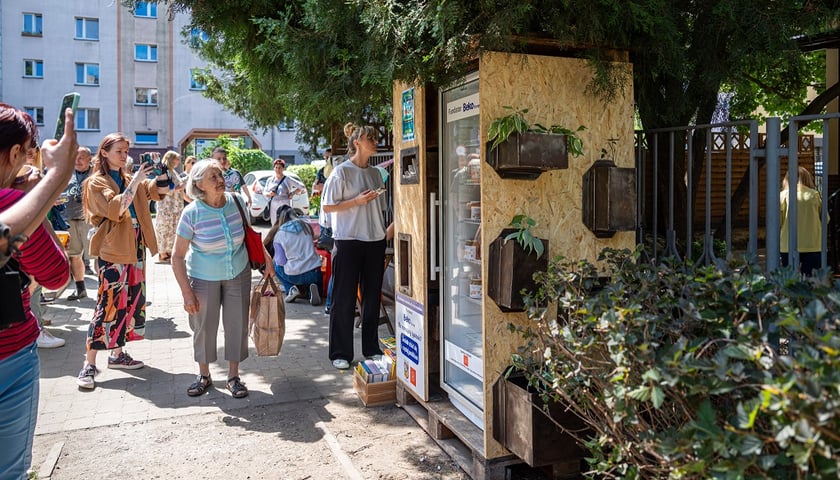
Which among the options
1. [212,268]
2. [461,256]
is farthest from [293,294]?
[461,256]

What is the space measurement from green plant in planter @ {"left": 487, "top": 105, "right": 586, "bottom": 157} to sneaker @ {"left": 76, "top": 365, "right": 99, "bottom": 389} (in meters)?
4.10

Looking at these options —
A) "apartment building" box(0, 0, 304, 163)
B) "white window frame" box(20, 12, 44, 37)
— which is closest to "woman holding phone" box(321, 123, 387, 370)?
"apartment building" box(0, 0, 304, 163)

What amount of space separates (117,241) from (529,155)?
400cm

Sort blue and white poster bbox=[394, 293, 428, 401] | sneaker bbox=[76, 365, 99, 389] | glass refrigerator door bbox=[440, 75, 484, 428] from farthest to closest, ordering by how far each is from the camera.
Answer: sneaker bbox=[76, 365, 99, 389]
blue and white poster bbox=[394, 293, 428, 401]
glass refrigerator door bbox=[440, 75, 484, 428]

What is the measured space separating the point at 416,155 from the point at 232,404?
96.5 inches

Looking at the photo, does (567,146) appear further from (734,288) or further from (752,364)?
(752,364)

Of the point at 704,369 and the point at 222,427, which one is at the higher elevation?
the point at 704,369

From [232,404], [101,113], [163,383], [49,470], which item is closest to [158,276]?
[163,383]

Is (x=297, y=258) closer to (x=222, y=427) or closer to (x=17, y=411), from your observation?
(x=222, y=427)

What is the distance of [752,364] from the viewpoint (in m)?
2.10

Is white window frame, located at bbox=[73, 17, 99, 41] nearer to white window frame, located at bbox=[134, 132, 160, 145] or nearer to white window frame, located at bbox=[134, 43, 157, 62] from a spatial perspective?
white window frame, located at bbox=[134, 43, 157, 62]

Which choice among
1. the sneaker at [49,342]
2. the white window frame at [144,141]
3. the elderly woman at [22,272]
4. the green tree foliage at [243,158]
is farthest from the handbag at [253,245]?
the white window frame at [144,141]

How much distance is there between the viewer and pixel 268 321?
557 cm

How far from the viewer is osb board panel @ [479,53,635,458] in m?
3.73
